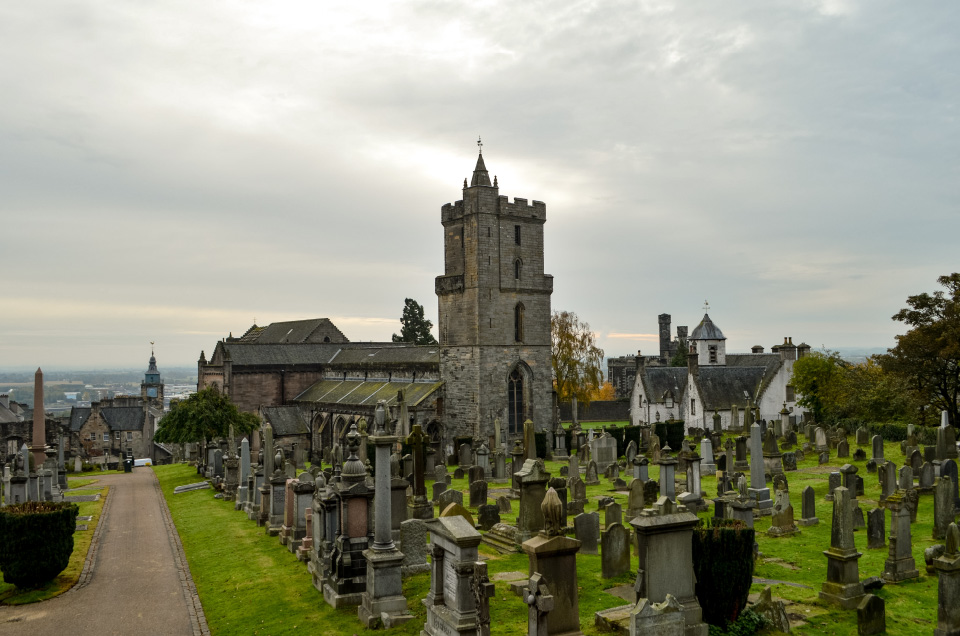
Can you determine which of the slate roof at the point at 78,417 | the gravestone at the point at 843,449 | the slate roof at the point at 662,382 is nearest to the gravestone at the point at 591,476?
the gravestone at the point at 843,449

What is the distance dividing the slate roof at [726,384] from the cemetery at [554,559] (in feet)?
92.2

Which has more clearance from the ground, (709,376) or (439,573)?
(709,376)

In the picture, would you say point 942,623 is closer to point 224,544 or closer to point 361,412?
point 224,544

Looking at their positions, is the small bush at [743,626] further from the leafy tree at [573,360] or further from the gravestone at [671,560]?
the leafy tree at [573,360]

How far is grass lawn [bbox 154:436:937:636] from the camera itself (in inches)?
433

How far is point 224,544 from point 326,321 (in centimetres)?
3971

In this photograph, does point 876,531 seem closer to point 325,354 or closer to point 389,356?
point 389,356

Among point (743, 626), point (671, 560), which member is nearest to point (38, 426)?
point (671, 560)

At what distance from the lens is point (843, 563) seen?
37.2ft

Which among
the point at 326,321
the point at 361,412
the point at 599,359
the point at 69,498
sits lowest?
the point at 69,498

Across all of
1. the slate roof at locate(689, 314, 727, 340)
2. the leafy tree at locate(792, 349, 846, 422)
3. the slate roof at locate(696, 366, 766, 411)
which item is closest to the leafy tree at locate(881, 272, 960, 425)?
the leafy tree at locate(792, 349, 846, 422)

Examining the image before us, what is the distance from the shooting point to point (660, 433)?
124 ft

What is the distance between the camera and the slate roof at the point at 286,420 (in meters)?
45.3

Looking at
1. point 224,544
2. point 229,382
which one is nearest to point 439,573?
point 224,544
